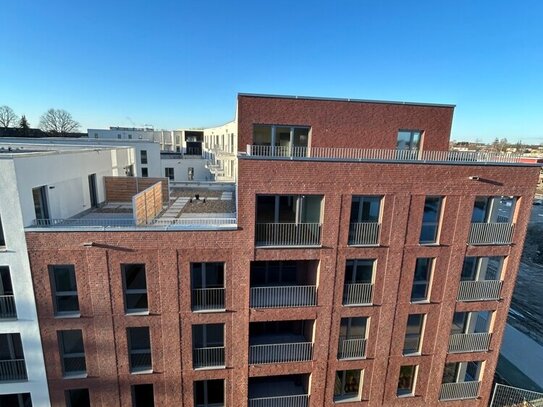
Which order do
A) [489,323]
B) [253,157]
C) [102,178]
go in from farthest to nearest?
[102,178]
[489,323]
[253,157]

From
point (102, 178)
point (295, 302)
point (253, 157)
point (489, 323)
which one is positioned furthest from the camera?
point (102, 178)

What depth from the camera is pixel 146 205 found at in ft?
38.0

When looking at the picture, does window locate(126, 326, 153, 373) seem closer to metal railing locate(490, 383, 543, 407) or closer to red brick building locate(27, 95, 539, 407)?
red brick building locate(27, 95, 539, 407)

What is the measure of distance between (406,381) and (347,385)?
292cm

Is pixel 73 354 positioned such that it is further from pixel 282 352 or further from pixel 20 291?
pixel 282 352

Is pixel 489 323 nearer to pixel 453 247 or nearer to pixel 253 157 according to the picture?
pixel 453 247

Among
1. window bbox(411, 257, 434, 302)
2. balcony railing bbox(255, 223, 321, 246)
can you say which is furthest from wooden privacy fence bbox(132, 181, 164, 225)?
window bbox(411, 257, 434, 302)

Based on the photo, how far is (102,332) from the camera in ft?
35.0

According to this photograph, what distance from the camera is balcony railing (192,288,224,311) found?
36.0ft

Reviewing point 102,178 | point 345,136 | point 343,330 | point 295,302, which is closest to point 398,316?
point 343,330

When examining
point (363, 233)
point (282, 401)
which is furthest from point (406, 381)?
point (363, 233)

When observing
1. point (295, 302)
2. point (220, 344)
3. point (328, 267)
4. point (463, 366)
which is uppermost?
point (328, 267)

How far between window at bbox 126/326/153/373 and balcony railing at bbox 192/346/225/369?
6.13 feet

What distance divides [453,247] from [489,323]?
4.91 meters
